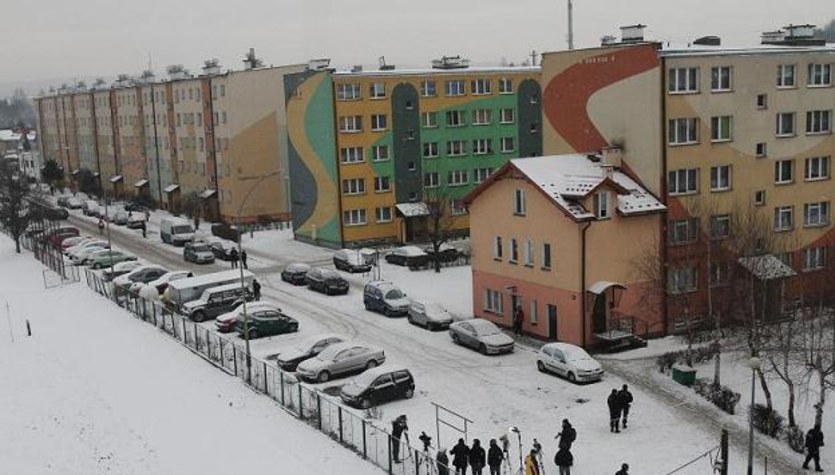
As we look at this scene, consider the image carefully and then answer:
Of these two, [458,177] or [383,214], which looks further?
[458,177]

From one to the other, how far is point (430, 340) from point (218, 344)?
9353mm

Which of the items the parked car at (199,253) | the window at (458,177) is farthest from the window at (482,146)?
the parked car at (199,253)

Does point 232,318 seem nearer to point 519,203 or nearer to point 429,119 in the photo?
point 519,203

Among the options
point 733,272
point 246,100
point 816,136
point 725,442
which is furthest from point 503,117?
point 725,442

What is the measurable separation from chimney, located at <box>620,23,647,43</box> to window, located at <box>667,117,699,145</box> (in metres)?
4.86

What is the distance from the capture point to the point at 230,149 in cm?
8125

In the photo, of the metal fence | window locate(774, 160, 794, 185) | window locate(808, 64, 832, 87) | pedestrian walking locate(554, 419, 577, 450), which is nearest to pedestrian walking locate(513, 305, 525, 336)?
the metal fence

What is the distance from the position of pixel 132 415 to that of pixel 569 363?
16.0 m

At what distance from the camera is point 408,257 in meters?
57.1

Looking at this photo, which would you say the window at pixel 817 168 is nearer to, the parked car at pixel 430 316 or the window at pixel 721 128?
the window at pixel 721 128

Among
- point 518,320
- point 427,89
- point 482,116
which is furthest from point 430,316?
point 482,116

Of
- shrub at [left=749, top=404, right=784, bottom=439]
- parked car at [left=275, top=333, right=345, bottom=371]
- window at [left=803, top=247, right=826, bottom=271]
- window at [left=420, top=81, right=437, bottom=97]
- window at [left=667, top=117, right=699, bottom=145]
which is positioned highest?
window at [left=420, top=81, right=437, bottom=97]

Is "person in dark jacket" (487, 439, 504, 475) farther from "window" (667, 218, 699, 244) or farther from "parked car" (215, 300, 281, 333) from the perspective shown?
"parked car" (215, 300, 281, 333)

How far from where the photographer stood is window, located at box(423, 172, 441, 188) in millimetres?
69594
